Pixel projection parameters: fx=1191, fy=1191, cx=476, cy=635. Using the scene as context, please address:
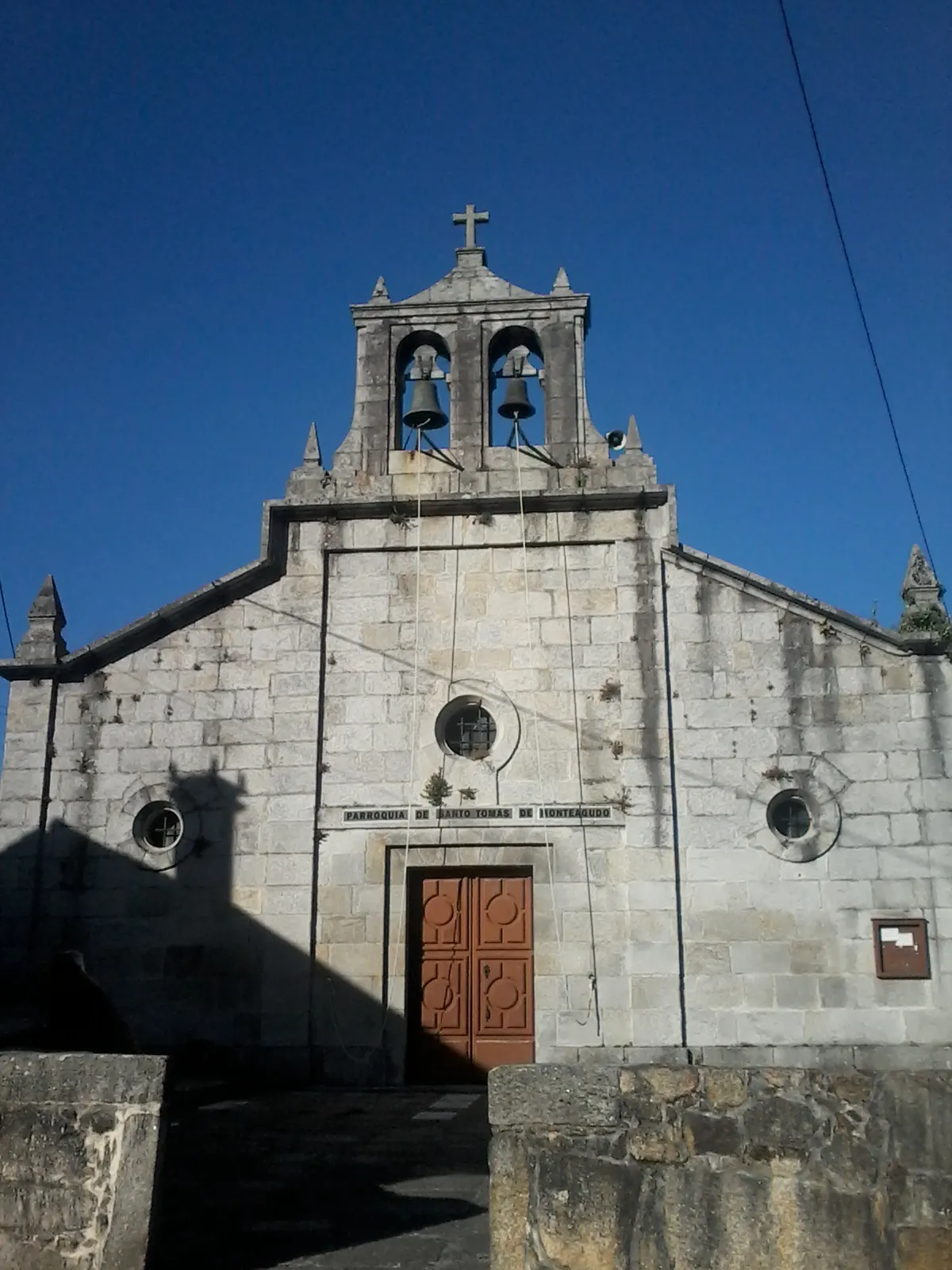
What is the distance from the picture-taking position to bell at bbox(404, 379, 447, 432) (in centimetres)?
1473

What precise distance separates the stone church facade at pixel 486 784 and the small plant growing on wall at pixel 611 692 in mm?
63

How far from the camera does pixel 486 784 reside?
1365 cm

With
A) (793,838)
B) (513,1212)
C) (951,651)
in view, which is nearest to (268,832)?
(793,838)

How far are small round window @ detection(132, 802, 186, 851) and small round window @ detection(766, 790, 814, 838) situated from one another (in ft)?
22.1

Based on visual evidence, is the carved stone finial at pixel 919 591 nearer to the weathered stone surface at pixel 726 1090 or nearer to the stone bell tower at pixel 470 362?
the stone bell tower at pixel 470 362

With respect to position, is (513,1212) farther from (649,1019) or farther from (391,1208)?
(649,1019)

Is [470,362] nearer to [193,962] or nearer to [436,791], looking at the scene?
[436,791]

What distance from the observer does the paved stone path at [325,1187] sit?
6293 millimetres

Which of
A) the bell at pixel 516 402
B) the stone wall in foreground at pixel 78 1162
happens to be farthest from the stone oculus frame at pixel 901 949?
the stone wall in foreground at pixel 78 1162

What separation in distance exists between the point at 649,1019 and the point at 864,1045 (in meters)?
2.20

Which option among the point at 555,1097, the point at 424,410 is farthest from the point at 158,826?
the point at 555,1097

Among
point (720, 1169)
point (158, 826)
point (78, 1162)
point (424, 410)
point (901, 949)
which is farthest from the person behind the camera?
point (424, 410)

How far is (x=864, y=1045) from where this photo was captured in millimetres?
12273

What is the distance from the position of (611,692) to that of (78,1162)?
29.7ft
